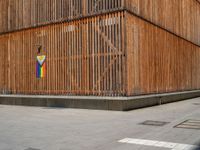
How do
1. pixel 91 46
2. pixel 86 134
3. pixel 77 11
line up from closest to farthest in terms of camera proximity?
pixel 86 134, pixel 91 46, pixel 77 11

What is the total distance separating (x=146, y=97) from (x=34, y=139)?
9.87 metres

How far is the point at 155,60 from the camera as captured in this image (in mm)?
18547

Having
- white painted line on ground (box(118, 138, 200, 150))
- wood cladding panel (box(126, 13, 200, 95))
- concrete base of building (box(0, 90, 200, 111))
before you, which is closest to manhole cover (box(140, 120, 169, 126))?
white painted line on ground (box(118, 138, 200, 150))

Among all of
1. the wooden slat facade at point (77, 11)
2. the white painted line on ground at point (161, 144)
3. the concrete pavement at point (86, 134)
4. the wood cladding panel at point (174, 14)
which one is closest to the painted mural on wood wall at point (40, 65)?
the wooden slat facade at point (77, 11)

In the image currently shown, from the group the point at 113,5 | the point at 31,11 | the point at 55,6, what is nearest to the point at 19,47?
the point at 31,11

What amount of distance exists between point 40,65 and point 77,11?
4.29 metres

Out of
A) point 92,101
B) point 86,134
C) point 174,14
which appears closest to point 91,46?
point 92,101

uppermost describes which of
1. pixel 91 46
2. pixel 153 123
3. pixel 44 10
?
pixel 44 10

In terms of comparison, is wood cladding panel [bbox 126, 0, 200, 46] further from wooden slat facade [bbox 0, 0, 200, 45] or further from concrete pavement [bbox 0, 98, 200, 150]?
concrete pavement [bbox 0, 98, 200, 150]

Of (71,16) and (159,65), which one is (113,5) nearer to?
(71,16)

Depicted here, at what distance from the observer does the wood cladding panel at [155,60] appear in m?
15.5

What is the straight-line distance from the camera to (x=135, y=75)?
15578 millimetres

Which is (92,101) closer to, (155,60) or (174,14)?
(155,60)

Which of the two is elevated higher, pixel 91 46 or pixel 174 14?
pixel 174 14
